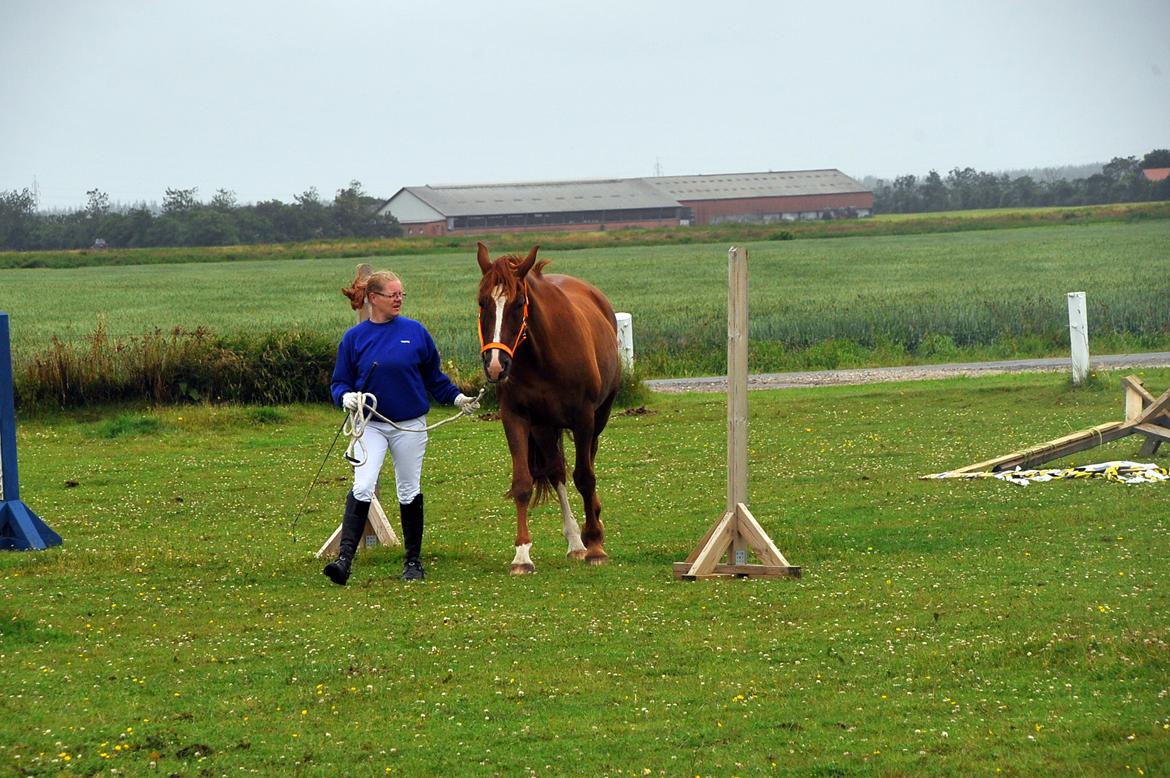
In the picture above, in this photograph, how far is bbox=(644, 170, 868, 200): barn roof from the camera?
158 meters

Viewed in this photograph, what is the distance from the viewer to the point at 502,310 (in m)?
11.0

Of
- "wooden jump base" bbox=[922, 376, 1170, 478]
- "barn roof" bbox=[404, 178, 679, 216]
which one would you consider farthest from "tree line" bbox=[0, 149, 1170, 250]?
"wooden jump base" bbox=[922, 376, 1170, 478]

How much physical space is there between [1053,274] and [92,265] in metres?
67.2

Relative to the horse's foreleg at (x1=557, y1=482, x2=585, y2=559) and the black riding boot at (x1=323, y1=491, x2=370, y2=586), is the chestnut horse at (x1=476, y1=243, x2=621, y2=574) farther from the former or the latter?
the black riding boot at (x1=323, y1=491, x2=370, y2=586)

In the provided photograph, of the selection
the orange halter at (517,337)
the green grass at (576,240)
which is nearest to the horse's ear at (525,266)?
the orange halter at (517,337)

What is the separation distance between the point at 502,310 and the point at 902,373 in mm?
20012

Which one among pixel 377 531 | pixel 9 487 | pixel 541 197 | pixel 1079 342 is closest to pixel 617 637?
pixel 377 531

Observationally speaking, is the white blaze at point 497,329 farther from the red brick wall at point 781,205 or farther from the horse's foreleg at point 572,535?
the red brick wall at point 781,205

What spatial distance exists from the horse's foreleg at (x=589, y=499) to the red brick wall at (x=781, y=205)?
470 ft

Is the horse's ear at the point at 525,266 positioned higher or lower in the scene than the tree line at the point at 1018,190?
lower

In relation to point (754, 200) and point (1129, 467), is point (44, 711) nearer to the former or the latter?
point (1129, 467)

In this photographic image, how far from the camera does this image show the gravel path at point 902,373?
2806cm

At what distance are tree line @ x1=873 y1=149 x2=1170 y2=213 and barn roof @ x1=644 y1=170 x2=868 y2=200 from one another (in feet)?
19.4

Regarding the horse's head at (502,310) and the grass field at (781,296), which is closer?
the horse's head at (502,310)
